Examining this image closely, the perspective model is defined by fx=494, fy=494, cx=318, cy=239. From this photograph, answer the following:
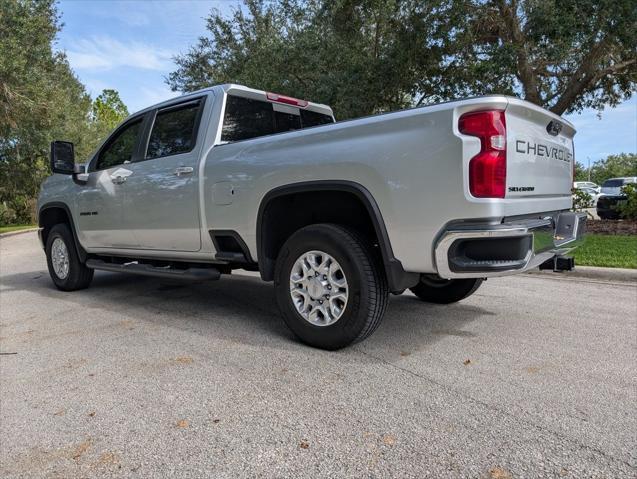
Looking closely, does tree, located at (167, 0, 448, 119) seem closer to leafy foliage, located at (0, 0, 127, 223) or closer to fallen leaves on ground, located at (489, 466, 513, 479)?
leafy foliage, located at (0, 0, 127, 223)

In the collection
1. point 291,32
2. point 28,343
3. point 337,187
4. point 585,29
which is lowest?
point 28,343

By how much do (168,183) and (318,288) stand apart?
6.69 ft

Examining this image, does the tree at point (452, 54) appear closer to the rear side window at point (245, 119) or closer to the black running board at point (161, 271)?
the rear side window at point (245, 119)

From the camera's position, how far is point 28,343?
13.9 ft

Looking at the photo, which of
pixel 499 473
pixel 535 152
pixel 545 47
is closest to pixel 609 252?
pixel 545 47

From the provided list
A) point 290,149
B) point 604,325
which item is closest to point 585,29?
point 604,325

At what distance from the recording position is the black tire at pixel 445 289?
4.73 m

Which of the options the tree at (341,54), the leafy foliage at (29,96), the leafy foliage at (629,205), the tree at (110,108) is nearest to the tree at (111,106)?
the tree at (110,108)

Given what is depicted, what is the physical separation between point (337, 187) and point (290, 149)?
1.78 ft

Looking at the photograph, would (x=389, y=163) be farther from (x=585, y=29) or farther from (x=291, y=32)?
(x=291, y=32)

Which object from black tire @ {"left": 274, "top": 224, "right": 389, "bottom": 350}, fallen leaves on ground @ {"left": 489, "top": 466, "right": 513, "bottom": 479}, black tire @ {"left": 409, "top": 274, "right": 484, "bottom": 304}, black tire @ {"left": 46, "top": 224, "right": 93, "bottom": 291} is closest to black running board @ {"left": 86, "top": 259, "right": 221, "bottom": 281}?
black tire @ {"left": 46, "top": 224, "right": 93, "bottom": 291}

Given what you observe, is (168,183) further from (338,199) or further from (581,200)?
(581,200)

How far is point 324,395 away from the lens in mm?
2904

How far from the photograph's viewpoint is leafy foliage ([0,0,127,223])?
15.8 metres
